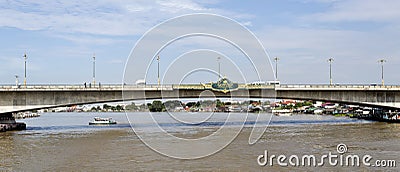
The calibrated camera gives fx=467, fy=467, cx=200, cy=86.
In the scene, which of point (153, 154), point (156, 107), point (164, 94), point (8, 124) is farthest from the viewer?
point (156, 107)

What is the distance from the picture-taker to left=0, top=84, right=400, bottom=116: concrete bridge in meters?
57.3

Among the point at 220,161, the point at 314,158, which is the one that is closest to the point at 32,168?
the point at 220,161

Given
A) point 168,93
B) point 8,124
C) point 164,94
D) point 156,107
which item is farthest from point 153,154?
point 156,107

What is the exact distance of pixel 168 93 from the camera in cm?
6262

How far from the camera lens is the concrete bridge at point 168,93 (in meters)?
57.3

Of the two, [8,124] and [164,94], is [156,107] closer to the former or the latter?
[164,94]

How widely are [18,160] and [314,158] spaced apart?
19614 mm

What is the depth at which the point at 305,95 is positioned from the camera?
6800cm

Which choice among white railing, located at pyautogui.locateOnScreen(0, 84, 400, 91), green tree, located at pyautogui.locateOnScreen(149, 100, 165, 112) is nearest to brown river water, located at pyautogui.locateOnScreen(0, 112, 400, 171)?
white railing, located at pyautogui.locateOnScreen(0, 84, 400, 91)

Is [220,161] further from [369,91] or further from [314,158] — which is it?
[369,91]

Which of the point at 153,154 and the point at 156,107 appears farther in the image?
the point at 156,107

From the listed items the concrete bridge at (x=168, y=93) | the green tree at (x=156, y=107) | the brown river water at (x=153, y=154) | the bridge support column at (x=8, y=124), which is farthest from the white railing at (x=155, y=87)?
the green tree at (x=156, y=107)

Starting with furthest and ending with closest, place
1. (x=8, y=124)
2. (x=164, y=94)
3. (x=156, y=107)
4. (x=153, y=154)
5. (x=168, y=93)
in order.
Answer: (x=156, y=107) < (x=168, y=93) < (x=164, y=94) < (x=8, y=124) < (x=153, y=154)

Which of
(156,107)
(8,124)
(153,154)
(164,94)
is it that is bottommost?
(156,107)
